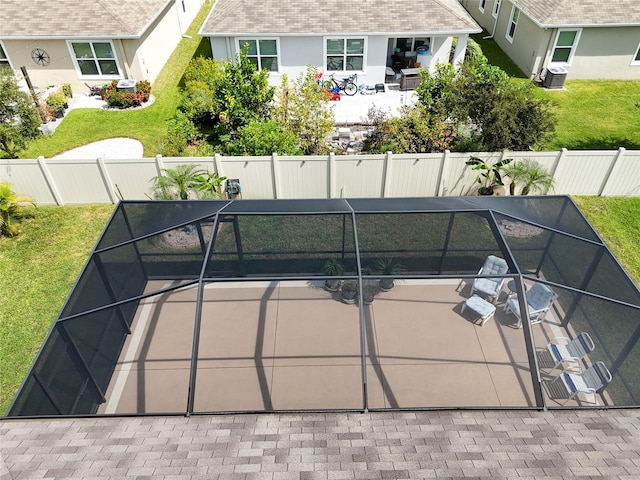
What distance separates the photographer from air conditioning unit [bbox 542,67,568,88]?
19.3 m

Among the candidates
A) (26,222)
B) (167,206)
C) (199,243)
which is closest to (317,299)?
(199,243)

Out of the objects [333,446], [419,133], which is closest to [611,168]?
[419,133]

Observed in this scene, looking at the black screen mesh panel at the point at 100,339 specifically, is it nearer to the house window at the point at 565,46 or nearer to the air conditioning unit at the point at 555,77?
the air conditioning unit at the point at 555,77

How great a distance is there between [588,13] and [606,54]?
2120mm

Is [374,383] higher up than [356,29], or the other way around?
[356,29]

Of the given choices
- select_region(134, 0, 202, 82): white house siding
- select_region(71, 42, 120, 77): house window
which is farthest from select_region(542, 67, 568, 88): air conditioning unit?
select_region(71, 42, 120, 77): house window

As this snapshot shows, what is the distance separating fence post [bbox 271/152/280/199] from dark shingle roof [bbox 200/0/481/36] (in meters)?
8.28

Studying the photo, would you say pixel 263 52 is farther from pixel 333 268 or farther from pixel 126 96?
pixel 333 268

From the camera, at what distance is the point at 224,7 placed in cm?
1934

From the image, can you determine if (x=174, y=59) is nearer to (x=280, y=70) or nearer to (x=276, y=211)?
(x=280, y=70)

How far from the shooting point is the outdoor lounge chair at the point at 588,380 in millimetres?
7793

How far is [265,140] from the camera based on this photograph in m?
13.1

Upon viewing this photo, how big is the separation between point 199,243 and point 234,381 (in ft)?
12.0

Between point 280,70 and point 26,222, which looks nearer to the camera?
point 26,222
